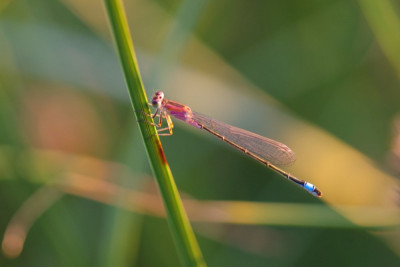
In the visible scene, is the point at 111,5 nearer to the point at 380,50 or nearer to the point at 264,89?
the point at 264,89

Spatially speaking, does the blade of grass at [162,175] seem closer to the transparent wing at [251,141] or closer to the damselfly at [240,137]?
the damselfly at [240,137]

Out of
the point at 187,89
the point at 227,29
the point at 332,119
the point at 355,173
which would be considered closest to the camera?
the point at 355,173

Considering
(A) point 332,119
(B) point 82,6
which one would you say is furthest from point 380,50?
(B) point 82,6

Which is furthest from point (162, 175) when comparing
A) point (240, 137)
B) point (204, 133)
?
point (204, 133)

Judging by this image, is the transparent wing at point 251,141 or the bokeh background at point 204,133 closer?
the bokeh background at point 204,133

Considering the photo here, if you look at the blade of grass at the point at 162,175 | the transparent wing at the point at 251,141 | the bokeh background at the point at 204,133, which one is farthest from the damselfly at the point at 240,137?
the blade of grass at the point at 162,175

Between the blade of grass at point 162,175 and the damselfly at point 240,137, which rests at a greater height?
the damselfly at point 240,137

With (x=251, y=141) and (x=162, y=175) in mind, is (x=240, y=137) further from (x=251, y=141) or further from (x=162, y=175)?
(x=162, y=175)
